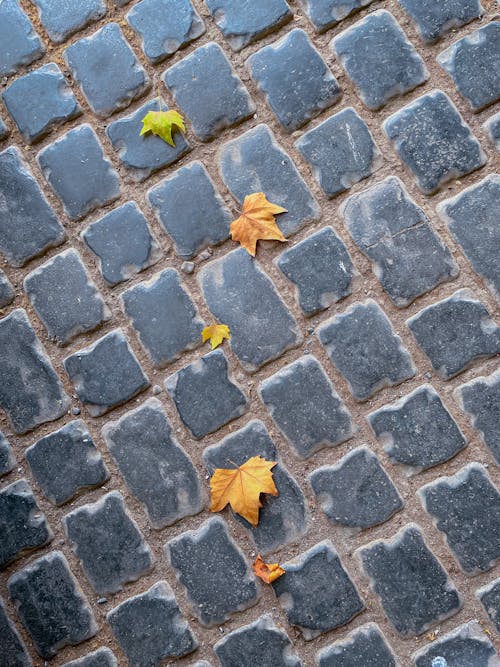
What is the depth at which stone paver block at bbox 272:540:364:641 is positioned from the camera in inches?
93.5

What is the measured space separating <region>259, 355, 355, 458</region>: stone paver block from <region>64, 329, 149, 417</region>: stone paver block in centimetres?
51

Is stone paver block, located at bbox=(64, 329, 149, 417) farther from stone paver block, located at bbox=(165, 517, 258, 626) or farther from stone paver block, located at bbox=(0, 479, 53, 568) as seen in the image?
stone paver block, located at bbox=(165, 517, 258, 626)

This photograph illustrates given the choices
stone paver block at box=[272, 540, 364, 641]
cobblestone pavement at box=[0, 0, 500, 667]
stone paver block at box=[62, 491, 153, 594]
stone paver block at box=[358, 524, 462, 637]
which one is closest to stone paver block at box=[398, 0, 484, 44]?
cobblestone pavement at box=[0, 0, 500, 667]

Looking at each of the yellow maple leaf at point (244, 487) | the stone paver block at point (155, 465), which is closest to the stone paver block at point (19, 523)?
the stone paver block at point (155, 465)

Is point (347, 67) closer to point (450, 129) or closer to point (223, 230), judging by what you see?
point (450, 129)

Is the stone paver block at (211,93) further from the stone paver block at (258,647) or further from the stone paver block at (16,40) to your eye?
the stone paver block at (258,647)

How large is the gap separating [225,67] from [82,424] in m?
1.47

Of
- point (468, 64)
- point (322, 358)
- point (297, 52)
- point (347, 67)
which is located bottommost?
point (322, 358)

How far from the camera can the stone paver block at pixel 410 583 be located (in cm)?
232

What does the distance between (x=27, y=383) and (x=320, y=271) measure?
1.21 meters

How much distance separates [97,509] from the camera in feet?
8.31

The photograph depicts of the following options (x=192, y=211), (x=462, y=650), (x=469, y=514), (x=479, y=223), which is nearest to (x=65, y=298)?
(x=192, y=211)

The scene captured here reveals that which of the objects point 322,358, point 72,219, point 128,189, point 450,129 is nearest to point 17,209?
point 72,219

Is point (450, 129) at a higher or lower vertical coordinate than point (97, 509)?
higher
